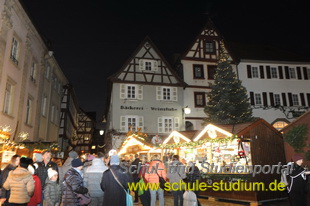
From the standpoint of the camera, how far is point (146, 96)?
87.2 ft

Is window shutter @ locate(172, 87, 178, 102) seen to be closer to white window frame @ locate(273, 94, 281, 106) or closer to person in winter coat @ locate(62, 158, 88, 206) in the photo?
white window frame @ locate(273, 94, 281, 106)

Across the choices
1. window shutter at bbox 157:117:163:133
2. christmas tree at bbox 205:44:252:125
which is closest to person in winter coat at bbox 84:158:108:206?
christmas tree at bbox 205:44:252:125

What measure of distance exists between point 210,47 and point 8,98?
68.5 feet

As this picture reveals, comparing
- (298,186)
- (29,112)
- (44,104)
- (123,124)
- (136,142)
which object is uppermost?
(44,104)

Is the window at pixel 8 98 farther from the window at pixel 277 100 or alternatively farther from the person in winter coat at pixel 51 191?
the window at pixel 277 100

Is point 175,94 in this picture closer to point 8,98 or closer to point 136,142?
point 136,142

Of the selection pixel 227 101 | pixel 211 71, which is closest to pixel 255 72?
pixel 211 71

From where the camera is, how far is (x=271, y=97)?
2822 cm

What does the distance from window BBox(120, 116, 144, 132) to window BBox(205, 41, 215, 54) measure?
10.8 m

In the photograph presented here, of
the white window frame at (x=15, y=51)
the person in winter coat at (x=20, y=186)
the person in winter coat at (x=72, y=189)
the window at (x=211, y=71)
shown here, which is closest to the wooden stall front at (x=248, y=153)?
the person in winter coat at (x=72, y=189)

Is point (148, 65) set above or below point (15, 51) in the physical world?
above

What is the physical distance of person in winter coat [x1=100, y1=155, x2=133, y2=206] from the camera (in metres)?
5.53

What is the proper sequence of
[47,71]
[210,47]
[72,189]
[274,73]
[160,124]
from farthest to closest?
[210,47], [274,73], [160,124], [47,71], [72,189]

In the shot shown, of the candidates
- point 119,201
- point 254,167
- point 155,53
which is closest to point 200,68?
point 155,53
